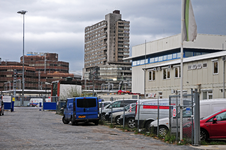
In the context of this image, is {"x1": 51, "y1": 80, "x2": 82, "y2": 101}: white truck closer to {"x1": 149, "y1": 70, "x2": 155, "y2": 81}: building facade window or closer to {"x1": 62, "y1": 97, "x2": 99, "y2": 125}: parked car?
{"x1": 149, "y1": 70, "x2": 155, "y2": 81}: building facade window

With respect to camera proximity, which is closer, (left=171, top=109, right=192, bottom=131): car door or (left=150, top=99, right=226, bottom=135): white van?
(left=171, top=109, right=192, bottom=131): car door

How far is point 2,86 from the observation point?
470 ft

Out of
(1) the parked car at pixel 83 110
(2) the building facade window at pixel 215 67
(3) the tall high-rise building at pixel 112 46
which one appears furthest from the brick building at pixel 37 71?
(1) the parked car at pixel 83 110

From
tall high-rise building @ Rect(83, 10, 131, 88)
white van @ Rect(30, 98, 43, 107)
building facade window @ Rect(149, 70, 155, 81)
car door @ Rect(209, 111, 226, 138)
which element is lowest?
white van @ Rect(30, 98, 43, 107)

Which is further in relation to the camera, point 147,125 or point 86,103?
point 86,103

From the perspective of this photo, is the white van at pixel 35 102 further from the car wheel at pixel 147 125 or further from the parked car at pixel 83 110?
the car wheel at pixel 147 125

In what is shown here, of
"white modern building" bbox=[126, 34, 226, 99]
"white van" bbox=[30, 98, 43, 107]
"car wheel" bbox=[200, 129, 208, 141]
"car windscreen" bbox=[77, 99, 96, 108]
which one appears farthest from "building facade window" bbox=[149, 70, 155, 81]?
"white van" bbox=[30, 98, 43, 107]

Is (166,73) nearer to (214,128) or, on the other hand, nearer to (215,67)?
(215,67)

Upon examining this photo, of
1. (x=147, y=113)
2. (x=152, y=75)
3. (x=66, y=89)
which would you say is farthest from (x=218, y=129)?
(x=66, y=89)

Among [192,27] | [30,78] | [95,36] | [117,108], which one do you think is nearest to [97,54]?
[95,36]

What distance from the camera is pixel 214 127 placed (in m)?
14.5

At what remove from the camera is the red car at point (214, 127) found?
47.4 ft

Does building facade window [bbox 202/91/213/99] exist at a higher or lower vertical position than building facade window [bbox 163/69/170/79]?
lower

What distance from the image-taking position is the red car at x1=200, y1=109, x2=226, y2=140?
14453 millimetres
